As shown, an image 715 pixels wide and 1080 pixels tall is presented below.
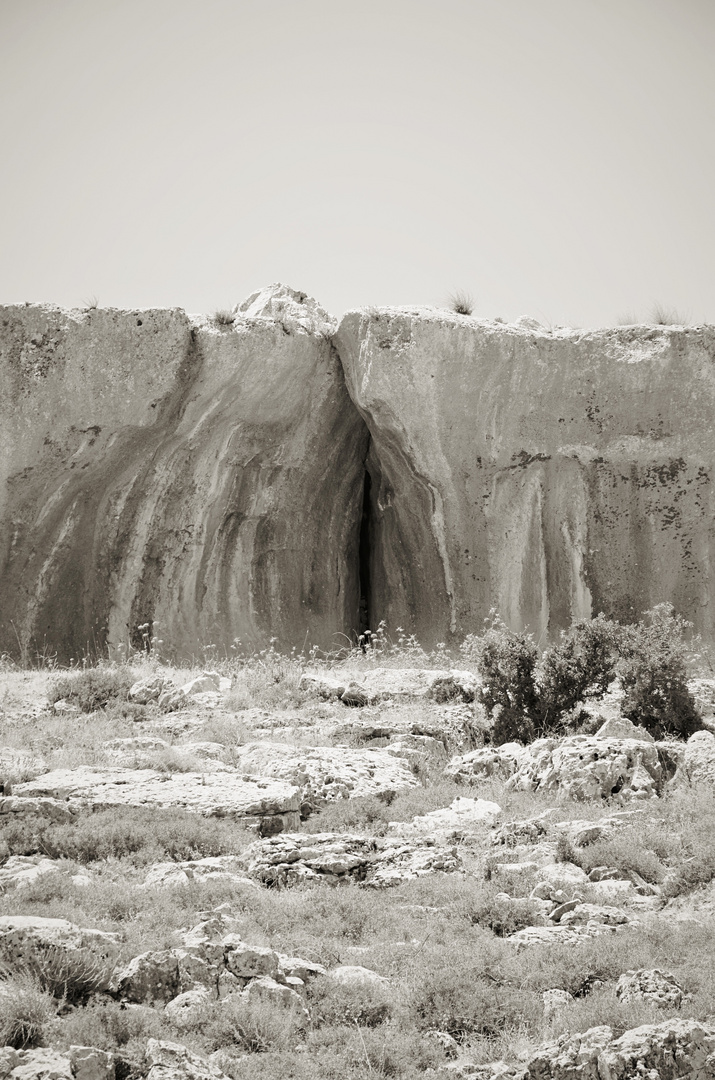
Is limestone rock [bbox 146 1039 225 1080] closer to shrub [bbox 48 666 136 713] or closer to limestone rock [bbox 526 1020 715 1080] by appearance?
limestone rock [bbox 526 1020 715 1080]

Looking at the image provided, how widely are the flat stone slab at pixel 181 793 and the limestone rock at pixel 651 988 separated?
3.64 meters

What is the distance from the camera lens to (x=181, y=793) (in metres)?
8.83

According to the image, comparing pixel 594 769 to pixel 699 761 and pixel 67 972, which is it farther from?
pixel 67 972

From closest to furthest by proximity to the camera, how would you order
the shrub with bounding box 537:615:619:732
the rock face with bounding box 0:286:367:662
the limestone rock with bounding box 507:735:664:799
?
the limestone rock with bounding box 507:735:664:799 < the shrub with bounding box 537:615:619:732 < the rock face with bounding box 0:286:367:662

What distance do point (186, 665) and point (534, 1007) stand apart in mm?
12558

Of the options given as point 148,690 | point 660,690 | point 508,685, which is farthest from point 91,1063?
point 148,690

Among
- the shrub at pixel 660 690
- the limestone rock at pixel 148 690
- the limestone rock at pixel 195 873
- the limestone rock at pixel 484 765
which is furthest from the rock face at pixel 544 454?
the limestone rock at pixel 195 873

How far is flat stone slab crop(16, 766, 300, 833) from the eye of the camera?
333 inches

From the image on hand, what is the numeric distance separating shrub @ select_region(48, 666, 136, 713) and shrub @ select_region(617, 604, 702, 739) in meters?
6.03

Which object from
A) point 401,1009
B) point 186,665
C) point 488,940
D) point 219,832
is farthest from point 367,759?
point 186,665

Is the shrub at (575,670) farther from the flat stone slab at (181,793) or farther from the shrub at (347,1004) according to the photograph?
the shrub at (347,1004)

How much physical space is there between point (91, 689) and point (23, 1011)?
8.64m

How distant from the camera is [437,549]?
18.1 meters

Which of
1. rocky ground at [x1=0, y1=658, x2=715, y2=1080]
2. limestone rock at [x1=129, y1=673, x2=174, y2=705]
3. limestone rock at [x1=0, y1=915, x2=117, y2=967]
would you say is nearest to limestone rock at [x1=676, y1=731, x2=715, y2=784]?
rocky ground at [x1=0, y1=658, x2=715, y2=1080]
